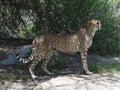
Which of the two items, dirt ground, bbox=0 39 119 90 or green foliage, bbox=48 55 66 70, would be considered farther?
green foliage, bbox=48 55 66 70

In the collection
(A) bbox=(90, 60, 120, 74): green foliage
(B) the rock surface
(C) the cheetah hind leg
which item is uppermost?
(C) the cheetah hind leg

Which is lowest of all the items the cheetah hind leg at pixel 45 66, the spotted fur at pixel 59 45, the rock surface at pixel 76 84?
the rock surface at pixel 76 84

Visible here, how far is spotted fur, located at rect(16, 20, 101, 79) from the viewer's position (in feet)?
27.3

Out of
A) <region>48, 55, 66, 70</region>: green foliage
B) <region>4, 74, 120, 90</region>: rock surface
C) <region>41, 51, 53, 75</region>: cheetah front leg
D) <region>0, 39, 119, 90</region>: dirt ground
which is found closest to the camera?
<region>4, 74, 120, 90</region>: rock surface

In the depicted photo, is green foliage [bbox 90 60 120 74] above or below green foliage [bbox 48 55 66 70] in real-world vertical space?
below

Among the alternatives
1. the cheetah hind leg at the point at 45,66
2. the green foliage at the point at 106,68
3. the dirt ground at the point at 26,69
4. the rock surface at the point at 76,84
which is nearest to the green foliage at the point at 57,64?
the dirt ground at the point at 26,69

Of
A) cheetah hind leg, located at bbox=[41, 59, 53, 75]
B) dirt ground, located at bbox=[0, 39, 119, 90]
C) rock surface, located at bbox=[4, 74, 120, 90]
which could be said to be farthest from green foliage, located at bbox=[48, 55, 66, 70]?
rock surface, located at bbox=[4, 74, 120, 90]

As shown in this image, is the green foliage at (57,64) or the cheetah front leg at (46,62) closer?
the cheetah front leg at (46,62)

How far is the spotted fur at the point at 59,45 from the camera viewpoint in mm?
8312

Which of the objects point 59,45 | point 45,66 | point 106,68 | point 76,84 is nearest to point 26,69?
point 45,66

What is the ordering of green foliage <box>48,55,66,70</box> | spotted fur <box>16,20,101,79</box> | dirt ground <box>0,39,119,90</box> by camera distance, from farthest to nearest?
1. green foliage <box>48,55,66,70</box>
2. spotted fur <box>16,20,101,79</box>
3. dirt ground <box>0,39,119,90</box>

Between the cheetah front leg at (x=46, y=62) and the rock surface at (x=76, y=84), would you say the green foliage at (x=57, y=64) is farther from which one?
the rock surface at (x=76, y=84)

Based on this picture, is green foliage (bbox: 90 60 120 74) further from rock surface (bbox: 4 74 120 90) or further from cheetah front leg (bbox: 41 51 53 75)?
cheetah front leg (bbox: 41 51 53 75)

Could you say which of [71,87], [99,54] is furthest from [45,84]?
[99,54]
